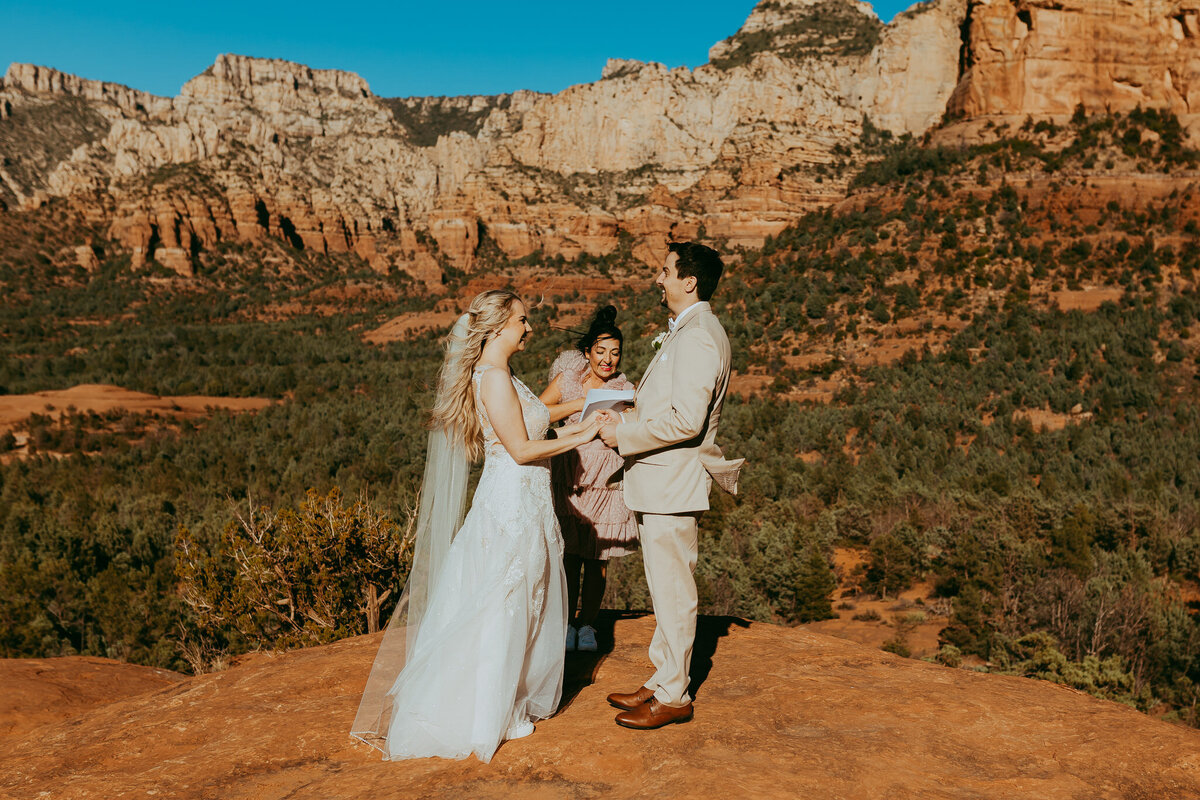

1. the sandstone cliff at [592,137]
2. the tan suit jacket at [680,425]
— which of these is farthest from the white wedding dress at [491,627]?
the sandstone cliff at [592,137]

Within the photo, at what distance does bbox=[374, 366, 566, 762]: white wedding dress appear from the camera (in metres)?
3.28

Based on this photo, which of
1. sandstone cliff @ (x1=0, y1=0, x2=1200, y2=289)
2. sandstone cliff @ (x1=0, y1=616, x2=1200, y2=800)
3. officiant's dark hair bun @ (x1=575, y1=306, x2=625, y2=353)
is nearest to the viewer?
sandstone cliff @ (x1=0, y1=616, x2=1200, y2=800)

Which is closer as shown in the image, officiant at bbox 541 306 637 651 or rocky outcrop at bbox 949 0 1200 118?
officiant at bbox 541 306 637 651

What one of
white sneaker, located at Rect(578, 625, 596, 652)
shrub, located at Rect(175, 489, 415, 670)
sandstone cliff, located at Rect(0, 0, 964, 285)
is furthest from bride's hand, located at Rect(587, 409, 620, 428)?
sandstone cliff, located at Rect(0, 0, 964, 285)

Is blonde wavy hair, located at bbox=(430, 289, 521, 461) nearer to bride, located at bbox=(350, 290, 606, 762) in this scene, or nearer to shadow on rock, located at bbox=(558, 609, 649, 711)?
bride, located at bbox=(350, 290, 606, 762)

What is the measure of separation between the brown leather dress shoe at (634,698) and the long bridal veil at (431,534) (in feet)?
3.51

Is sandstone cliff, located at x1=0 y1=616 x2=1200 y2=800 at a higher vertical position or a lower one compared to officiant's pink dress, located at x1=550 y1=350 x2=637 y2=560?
lower

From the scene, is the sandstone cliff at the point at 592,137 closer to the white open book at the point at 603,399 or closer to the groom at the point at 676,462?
the groom at the point at 676,462

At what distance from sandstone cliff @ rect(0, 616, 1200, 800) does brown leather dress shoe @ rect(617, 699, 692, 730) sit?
0.17ft

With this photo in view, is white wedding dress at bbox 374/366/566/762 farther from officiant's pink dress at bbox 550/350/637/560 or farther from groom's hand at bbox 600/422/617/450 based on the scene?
officiant's pink dress at bbox 550/350/637/560

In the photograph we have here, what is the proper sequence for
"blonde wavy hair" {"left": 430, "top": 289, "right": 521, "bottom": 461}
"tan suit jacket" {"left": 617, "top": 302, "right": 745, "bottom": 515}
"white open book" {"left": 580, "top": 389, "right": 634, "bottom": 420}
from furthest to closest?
"blonde wavy hair" {"left": 430, "top": 289, "right": 521, "bottom": 461} < "white open book" {"left": 580, "top": 389, "right": 634, "bottom": 420} < "tan suit jacket" {"left": 617, "top": 302, "right": 745, "bottom": 515}

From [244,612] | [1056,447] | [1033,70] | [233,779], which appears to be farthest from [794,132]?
[233,779]

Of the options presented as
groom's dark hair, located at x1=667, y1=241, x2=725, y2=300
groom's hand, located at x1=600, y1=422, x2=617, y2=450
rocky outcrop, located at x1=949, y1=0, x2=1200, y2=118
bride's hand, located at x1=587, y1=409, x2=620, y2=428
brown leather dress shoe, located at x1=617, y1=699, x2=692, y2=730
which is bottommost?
brown leather dress shoe, located at x1=617, y1=699, x2=692, y2=730

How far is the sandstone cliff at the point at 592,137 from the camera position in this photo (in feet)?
141
